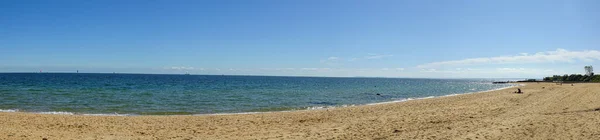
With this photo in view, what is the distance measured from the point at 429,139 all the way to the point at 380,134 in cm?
172

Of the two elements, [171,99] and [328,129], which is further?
[171,99]

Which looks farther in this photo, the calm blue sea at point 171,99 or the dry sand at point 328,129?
the calm blue sea at point 171,99

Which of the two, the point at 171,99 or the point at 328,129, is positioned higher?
the point at 328,129

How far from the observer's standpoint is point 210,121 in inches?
663

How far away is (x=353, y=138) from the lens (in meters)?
11.3

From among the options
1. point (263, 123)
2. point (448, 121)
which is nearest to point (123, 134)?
point (263, 123)

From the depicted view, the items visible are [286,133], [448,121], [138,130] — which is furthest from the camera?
[448,121]

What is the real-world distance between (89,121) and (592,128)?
66.5 ft

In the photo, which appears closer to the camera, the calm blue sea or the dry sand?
the dry sand

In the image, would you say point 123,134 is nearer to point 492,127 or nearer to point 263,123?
point 263,123

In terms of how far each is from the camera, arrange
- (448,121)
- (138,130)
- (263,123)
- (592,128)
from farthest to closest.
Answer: (263,123) < (448,121) < (138,130) < (592,128)

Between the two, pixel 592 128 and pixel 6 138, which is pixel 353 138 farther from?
pixel 6 138

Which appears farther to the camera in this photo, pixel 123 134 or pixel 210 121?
pixel 210 121

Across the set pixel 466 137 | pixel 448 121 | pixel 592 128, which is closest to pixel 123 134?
pixel 466 137
